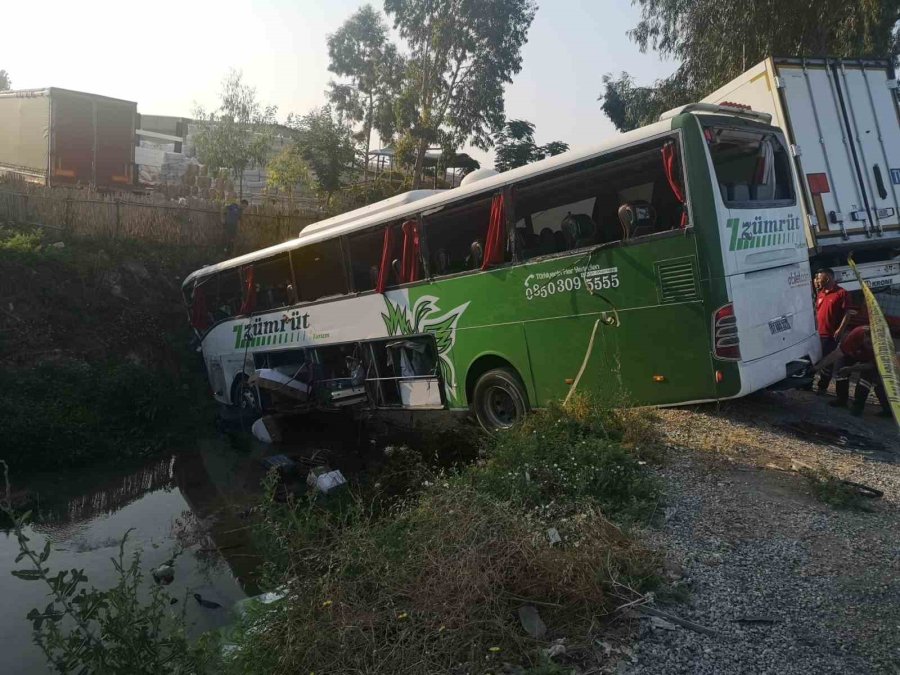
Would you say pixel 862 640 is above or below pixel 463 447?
below

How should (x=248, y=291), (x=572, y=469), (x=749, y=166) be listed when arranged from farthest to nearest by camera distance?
(x=248, y=291) < (x=749, y=166) < (x=572, y=469)

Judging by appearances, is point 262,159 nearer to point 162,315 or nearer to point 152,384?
point 162,315

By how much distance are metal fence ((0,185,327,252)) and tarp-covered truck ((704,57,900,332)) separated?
40.3 feet

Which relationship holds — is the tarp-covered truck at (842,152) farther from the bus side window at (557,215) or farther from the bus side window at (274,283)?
the bus side window at (274,283)

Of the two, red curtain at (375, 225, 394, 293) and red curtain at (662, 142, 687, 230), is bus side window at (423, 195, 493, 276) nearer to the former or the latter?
red curtain at (375, 225, 394, 293)

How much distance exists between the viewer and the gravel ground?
121 inches

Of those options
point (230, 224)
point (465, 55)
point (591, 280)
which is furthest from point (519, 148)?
point (591, 280)

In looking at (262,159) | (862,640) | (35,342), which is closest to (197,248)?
(35,342)

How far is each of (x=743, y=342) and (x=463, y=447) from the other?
3.57 meters

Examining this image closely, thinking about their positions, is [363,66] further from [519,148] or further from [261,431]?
[261,431]

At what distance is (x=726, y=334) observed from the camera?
5746mm

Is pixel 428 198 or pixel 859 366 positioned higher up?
pixel 428 198

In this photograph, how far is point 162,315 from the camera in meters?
14.4

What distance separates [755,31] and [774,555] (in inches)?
644
